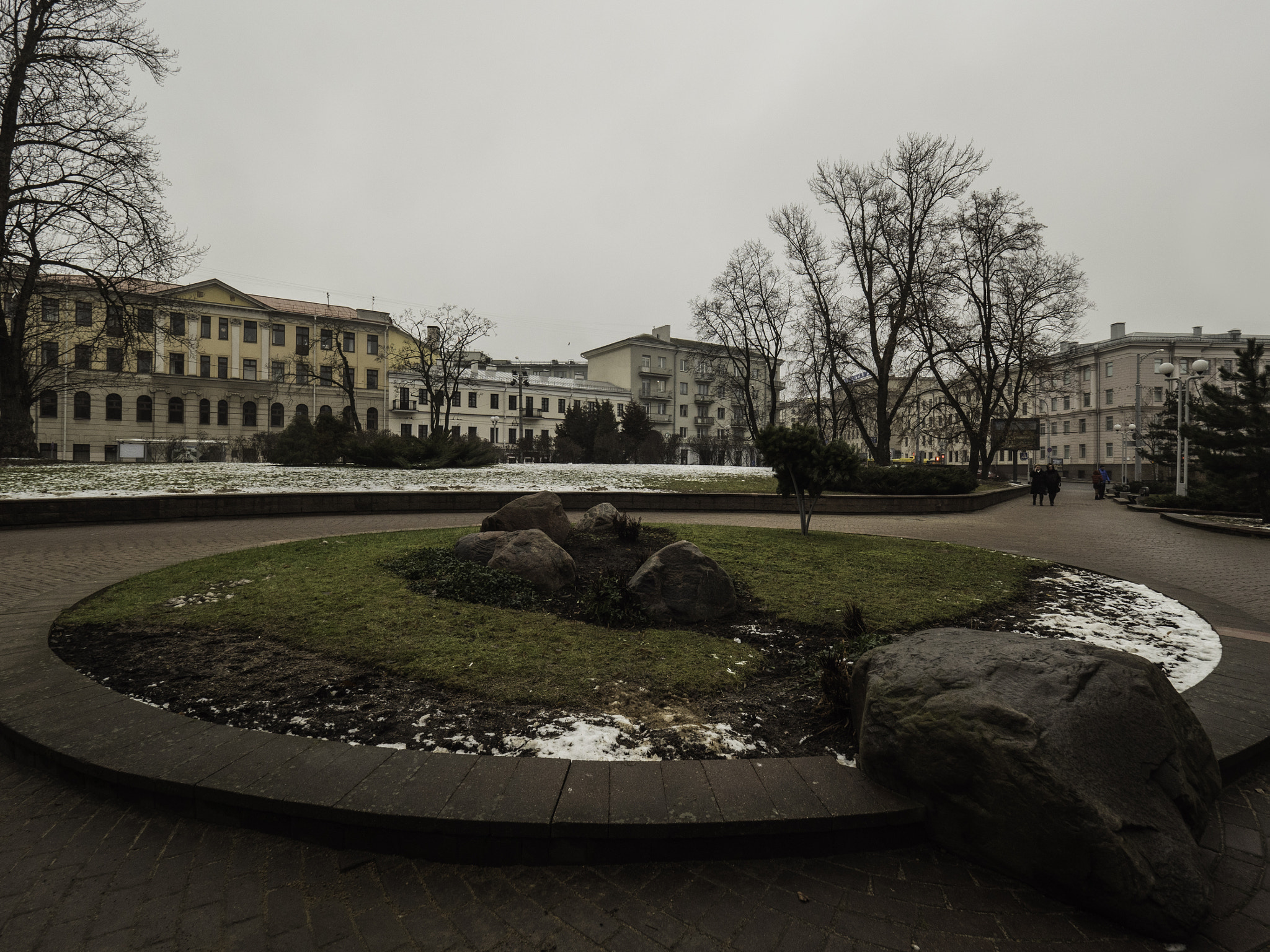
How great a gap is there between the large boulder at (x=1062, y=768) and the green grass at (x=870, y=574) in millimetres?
2579

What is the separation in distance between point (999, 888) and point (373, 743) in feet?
9.02

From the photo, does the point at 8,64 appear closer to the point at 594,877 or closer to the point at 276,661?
the point at 276,661

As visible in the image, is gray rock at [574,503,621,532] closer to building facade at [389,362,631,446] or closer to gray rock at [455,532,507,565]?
gray rock at [455,532,507,565]

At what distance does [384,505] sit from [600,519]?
383 inches

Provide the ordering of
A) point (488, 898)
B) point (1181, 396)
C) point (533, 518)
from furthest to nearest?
1. point (1181, 396)
2. point (533, 518)
3. point (488, 898)

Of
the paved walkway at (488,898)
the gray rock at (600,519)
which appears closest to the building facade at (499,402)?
the gray rock at (600,519)

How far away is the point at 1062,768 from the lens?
229cm

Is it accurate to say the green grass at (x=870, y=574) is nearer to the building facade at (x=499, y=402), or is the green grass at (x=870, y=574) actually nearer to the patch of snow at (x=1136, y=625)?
the patch of snow at (x=1136, y=625)

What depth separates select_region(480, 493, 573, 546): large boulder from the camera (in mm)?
8109

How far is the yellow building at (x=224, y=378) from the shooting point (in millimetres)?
51406

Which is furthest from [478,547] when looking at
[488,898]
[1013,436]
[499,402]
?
[499,402]

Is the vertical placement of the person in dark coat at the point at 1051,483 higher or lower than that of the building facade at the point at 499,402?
lower

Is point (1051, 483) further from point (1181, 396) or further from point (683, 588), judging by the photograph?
point (683, 588)

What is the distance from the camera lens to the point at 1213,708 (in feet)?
11.9
